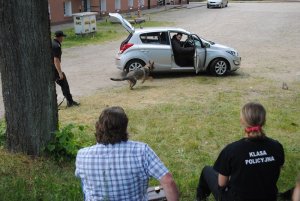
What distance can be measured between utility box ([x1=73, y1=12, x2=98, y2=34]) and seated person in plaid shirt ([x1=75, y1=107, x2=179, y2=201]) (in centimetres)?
2074

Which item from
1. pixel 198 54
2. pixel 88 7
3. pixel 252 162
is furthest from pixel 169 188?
pixel 88 7

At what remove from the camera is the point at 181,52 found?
13750 millimetres

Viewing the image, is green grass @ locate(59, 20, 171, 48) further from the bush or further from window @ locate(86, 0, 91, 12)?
the bush

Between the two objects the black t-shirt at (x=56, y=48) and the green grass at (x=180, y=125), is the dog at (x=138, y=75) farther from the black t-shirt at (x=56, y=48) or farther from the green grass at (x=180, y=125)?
the black t-shirt at (x=56, y=48)

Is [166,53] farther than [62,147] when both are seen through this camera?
Yes

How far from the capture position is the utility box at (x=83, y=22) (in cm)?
2333

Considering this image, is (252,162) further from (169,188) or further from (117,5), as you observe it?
(117,5)

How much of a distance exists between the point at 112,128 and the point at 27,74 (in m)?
2.61

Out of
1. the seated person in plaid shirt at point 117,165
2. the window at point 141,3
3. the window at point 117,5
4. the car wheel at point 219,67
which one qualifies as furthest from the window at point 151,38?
A: the window at point 141,3

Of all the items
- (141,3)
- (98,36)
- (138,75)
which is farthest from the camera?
(141,3)

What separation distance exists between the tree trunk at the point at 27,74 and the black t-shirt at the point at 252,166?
109 inches

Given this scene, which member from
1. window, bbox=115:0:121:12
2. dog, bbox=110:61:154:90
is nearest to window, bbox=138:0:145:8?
window, bbox=115:0:121:12

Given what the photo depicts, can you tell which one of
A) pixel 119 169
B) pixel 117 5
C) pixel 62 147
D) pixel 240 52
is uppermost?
pixel 117 5

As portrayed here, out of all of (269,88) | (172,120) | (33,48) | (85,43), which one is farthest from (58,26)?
(33,48)
